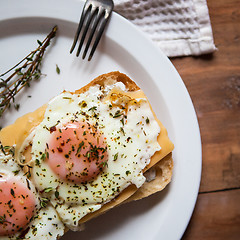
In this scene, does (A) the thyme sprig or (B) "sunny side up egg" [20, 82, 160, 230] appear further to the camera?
(A) the thyme sprig

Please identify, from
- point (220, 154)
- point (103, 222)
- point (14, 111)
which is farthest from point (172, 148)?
point (14, 111)

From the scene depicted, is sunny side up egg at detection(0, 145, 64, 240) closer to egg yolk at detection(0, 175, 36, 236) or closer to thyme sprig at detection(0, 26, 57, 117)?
egg yolk at detection(0, 175, 36, 236)

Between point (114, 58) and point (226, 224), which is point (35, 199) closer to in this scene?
point (114, 58)

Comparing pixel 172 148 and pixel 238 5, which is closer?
pixel 172 148

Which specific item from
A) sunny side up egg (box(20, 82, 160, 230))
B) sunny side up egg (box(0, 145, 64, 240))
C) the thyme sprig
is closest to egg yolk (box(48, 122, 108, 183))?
sunny side up egg (box(20, 82, 160, 230))

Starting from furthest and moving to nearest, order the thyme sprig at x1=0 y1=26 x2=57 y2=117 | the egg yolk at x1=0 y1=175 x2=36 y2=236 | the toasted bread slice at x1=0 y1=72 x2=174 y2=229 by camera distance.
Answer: the thyme sprig at x1=0 y1=26 x2=57 y2=117
the toasted bread slice at x1=0 y1=72 x2=174 y2=229
the egg yolk at x1=0 y1=175 x2=36 y2=236

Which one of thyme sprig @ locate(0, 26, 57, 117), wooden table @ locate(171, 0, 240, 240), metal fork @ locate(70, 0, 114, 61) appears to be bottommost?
Result: wooden table @ locate(171, 0, 240, 240)

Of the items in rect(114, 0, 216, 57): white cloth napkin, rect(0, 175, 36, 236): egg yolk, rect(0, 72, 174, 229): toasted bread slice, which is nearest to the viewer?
rect(0, 175, 36, 236): egg yolk
